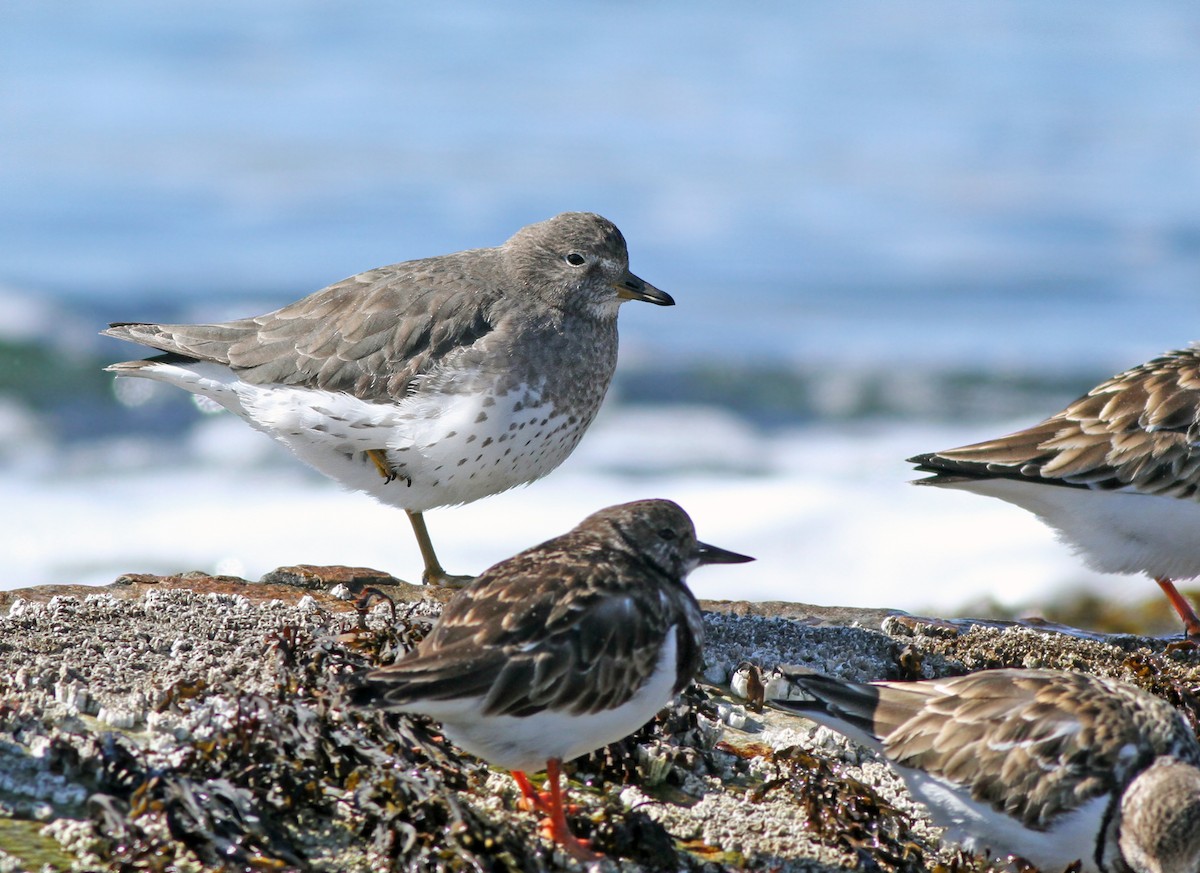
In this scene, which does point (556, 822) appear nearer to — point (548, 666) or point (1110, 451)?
point (548, 666)

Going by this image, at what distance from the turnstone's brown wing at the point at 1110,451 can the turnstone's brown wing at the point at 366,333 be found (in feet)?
7.33

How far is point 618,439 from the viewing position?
13.8m

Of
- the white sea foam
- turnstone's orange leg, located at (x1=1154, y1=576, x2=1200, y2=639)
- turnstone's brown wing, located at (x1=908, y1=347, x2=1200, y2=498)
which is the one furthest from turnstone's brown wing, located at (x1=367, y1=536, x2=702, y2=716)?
the white sea foam

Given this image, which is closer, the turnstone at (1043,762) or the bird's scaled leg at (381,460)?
the turnstone at (1043,762)

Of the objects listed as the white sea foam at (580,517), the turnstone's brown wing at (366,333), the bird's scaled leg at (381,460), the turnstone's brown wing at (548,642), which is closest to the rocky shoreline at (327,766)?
the turnstone's brown wing at (548,642)

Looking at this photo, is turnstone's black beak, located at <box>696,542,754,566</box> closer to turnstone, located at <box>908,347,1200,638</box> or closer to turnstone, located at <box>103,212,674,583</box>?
turnstone, located at <box>103,212,674,583</box>

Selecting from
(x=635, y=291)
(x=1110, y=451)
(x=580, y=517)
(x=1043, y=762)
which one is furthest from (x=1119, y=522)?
(x=580, y=517)

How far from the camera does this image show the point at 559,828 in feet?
13.3

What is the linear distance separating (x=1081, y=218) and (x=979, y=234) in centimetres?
171

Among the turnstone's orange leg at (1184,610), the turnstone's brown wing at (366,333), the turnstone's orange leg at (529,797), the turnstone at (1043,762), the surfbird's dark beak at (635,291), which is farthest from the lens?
the surfbird's dark beak at (635,291)

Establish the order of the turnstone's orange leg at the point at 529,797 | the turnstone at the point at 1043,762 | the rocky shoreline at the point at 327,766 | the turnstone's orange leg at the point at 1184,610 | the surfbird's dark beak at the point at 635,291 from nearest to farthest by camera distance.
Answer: the rocky shoreline at the point at 327,766 < the turnstone's orange leg at the point at 529,797 < the turnstone at the point at 1043,762 < the turnstone's orange leg at the point at 1184,610 < the surfbird's dark beak at the point at 635,291

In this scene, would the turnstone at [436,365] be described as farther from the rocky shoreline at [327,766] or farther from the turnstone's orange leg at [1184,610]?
the turnstone's orange leg at [1184,610]

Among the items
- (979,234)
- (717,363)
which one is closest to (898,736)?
(717,363)

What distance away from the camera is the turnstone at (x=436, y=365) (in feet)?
20.8
